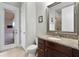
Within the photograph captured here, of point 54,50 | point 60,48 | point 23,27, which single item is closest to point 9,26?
point 23,27

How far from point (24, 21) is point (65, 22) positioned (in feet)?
3.00

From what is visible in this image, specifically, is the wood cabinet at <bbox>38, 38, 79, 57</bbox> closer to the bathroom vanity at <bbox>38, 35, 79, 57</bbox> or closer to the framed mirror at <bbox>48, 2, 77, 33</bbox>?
the bathroom vanity at <bbox>38, 35, 79, 57</bbox>

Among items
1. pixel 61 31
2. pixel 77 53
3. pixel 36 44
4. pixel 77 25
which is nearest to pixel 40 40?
pixel 36 44

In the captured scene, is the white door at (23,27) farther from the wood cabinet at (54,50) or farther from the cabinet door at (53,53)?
the cabinet door at (53,53)

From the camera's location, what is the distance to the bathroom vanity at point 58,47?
1416mm

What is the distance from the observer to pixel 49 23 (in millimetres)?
2768

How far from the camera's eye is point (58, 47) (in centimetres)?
172

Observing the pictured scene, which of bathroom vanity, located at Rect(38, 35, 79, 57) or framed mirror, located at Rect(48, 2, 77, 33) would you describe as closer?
bathroom vanity, located at Rect(38, 35, 79, 57)

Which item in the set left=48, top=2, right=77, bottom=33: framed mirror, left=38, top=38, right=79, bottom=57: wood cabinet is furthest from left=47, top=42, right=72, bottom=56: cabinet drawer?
left=48, top=2, right=77, bottom=33: framed mirror

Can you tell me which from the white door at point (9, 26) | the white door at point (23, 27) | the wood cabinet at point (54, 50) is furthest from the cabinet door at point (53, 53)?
the white door at point (9, 26)

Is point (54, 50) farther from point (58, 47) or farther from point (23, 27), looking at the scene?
point (23, 27)

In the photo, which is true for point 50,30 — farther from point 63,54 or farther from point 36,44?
point 63,54

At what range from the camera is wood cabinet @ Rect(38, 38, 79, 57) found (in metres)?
1.43

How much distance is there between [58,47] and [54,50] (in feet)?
0.51
